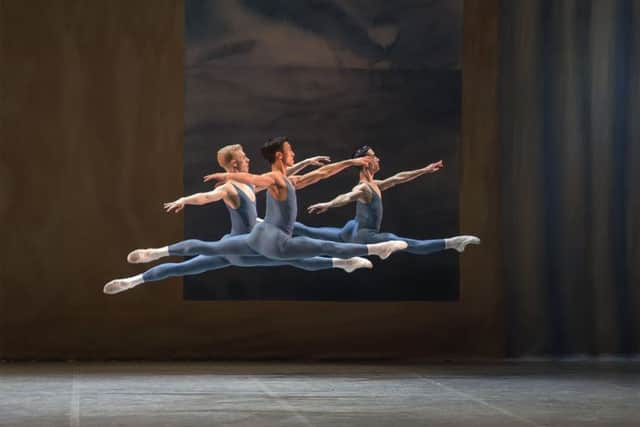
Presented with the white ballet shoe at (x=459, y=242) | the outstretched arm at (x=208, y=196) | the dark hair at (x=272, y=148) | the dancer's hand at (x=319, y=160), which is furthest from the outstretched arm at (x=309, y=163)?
the white ballet shoe at (x=459, y=242)

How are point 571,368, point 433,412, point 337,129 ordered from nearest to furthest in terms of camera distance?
point 433,412 < point 571,368 < point 337,129

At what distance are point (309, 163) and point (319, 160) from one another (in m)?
0.09

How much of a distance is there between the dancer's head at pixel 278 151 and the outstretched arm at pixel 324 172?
143mm

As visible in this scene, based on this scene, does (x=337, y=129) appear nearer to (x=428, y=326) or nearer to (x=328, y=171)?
(x=328, y=171)

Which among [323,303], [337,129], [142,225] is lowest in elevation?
[323,303]

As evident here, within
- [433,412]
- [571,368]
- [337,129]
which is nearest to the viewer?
[433,412]

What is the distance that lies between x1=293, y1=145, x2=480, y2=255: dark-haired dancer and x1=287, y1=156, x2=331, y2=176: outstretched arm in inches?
9.7

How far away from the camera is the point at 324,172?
30.4 feet

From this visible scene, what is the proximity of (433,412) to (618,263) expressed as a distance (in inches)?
158

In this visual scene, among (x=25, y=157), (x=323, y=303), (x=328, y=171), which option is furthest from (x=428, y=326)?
(x=25, y=157)

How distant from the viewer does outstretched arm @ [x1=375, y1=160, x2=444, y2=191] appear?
31.0 ft

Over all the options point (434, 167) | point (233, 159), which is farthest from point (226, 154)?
point (434, 167)

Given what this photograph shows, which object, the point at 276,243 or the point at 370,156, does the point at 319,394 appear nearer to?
the point at 276,243

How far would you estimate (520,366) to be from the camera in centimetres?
902
